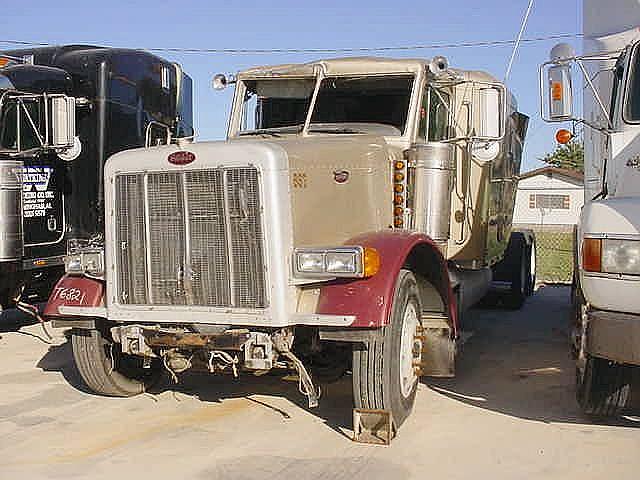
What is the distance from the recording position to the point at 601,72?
7.09 m

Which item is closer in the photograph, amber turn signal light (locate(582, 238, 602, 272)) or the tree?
amber turn signal light (locate(582, 238, 602, 272))

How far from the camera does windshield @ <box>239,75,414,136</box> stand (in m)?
6.89

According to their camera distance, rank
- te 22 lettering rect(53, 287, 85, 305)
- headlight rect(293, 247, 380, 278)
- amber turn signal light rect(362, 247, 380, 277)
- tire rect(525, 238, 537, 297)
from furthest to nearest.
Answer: tire rect(525, 238, 537, 297)
te 22 lettering rect(53, 287, 85, 305)
amber turn signal light rect(362, 247, 380, 277)
headlight rect(293, 247, 380, 278)

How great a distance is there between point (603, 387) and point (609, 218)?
138 centimetres

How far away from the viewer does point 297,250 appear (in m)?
5.22

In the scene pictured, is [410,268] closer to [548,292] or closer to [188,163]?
[188,163]

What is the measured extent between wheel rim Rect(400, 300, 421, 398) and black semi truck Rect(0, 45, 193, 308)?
3.45m

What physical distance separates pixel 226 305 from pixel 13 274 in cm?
422

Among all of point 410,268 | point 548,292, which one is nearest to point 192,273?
point 410,268

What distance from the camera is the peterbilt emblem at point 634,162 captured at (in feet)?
18.9

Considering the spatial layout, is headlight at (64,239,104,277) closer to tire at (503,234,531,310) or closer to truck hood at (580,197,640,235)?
truck hood at (580,197,640,235)

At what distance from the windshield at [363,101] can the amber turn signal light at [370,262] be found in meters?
1.91

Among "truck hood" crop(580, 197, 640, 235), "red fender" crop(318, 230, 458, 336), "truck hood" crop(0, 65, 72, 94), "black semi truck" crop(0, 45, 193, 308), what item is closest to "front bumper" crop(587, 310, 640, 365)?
"truck hood" crop(580, 197, 640, 235)

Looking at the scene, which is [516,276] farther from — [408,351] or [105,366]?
[105,366]
